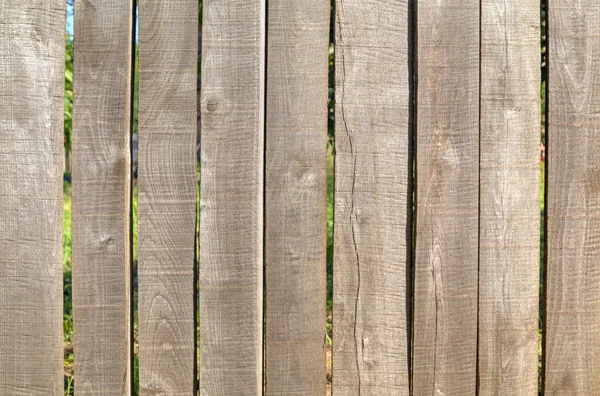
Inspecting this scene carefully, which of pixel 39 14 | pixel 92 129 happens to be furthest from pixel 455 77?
pixel 39 14

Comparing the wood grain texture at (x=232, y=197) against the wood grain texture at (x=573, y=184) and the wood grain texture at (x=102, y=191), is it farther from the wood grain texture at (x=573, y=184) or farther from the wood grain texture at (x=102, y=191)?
the wood grain texture at (x=573, y=184)

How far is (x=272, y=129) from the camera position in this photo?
2258 mm

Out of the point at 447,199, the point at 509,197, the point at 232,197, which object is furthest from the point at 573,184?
the point at 232,197

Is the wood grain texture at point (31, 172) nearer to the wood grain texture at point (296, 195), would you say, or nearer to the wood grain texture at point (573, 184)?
the wood grain texture at point (296, 195)

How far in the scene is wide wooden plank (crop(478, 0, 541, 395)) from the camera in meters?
2.28

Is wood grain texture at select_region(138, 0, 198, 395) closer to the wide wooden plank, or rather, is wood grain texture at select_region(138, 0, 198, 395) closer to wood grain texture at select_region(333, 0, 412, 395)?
wood grain texture at select_region(333, 0, 412, 395)

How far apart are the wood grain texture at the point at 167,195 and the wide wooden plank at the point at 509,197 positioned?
37.0 inches

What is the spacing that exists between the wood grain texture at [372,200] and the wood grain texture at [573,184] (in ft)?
1.57

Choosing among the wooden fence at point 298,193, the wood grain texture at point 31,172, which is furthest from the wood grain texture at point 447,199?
the wood grain texture at point 31,172

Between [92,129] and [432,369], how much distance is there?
4.41 feet

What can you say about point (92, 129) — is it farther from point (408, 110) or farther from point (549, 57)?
point (549, 57)

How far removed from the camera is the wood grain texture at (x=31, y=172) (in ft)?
7.34

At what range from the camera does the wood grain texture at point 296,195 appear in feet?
7.36

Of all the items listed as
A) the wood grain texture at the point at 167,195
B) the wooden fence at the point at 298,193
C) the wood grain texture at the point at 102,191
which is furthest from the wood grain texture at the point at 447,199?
the wood grain texture at the point at 102,191
